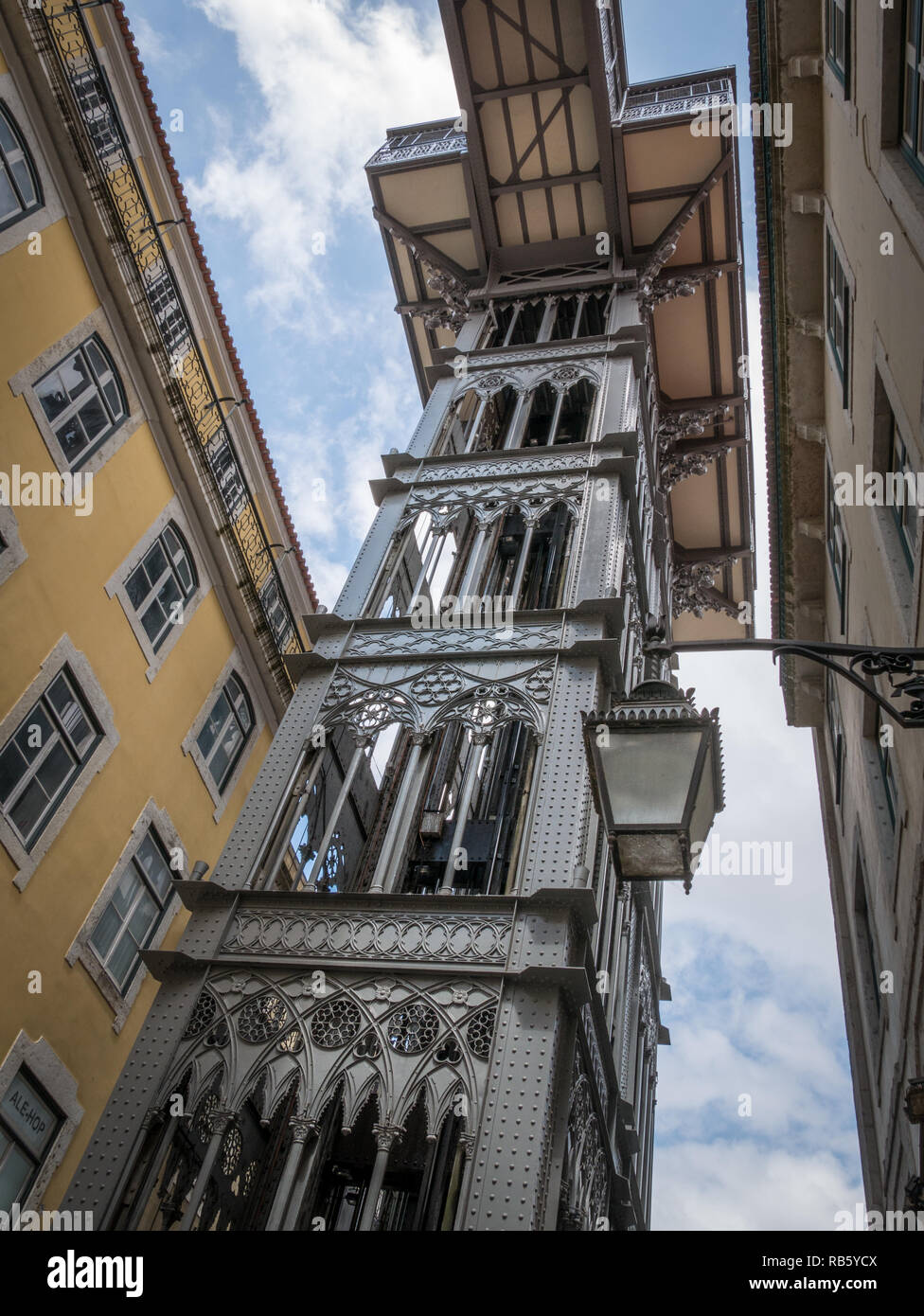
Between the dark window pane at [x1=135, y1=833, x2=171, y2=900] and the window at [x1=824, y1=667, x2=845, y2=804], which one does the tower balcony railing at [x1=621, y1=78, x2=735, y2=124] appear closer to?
the window at [x1=824, y1=667, x2=845, y2=804]

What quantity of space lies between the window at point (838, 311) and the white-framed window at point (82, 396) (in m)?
9.39

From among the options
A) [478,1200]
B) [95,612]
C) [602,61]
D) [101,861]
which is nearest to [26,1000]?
[101,861]

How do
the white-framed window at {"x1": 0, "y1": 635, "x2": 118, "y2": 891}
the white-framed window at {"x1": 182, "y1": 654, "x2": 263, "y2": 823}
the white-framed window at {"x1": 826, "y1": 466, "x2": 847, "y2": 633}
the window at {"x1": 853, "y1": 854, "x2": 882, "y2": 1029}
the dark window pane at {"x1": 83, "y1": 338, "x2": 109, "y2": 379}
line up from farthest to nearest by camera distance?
the white-framed window at {"x1": 182, "y1": 654, "x2": 263, "y2": 823} < the dark window pane at {"x1": 83, "y1": 338, "x2": 109, "y2": 379} < the white-framed window at {"x1": 826, "y1": 466, "x2": 847, "y2": 633} < the window at {"x1": 853, "y1": 854, "x2": 882, "y2": 1029} < the white-framed window at {"x1": 0, "y1": 635, "x2": 118, "y2": 891}

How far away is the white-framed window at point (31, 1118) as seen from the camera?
11.4m

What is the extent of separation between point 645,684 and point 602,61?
17410 millimetres

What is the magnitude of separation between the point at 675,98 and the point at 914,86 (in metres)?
13.5

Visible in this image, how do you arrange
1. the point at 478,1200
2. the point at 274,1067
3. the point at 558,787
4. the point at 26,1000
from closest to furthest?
the point at 478,1200 < the point at 274,1067 < the point at 558,787 < the point at 26,1000

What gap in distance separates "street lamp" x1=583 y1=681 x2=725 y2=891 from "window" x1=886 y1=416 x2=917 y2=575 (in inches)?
200

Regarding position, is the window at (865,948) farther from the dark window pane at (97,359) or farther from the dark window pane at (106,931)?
the dark window pane at (97,359)

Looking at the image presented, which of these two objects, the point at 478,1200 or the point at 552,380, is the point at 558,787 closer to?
the point at 478,1200

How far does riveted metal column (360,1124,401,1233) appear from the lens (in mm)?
7121

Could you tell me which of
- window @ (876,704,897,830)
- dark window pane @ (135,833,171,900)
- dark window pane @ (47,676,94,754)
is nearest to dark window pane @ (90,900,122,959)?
dark window pane @ (135,833,171,900)

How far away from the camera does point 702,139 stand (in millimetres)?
19953

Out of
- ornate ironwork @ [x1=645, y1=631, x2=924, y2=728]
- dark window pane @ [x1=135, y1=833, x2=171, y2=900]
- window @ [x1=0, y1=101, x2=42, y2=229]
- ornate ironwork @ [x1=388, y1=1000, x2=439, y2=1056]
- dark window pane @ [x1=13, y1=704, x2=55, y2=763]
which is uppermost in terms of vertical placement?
window @ [x1=0, y1=101, x2=42, y2=229]
